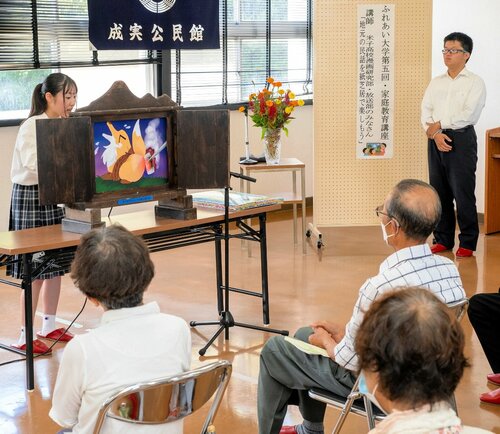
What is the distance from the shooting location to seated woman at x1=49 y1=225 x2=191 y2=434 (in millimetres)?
2305

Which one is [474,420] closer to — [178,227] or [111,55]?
[178,227]

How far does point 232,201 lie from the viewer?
4707mm

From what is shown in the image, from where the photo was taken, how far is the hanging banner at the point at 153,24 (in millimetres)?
6242

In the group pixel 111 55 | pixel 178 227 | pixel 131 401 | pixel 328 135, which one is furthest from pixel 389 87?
pixel 131 401

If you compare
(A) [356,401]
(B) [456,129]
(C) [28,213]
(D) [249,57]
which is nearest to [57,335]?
(C) [28,213]

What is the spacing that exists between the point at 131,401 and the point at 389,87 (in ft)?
15.6

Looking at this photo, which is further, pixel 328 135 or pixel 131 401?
pixel 328 135

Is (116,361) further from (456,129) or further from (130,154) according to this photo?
(456,129)

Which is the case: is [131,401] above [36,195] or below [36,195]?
below

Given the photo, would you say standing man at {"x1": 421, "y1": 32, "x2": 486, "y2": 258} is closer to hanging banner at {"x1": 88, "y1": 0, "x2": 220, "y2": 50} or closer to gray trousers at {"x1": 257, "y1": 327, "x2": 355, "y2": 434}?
hanging banner at {"x1": 88, "y1": 0, "x2": 220, "y2": 50}

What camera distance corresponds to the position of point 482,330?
3934 millimetres

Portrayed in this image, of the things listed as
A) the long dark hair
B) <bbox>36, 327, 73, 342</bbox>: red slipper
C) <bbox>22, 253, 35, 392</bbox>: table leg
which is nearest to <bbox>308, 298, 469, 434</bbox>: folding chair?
<bbox>22, 253, 35, 392</bbox>: table leg

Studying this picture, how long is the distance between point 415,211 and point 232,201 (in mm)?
1784

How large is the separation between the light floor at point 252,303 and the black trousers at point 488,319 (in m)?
0.23
